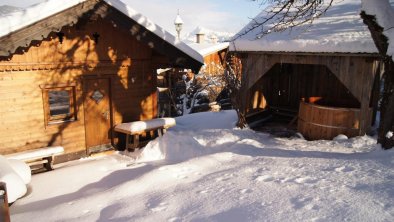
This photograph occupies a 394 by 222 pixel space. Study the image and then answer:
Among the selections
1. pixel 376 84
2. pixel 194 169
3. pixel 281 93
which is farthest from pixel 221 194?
pixel 281 93

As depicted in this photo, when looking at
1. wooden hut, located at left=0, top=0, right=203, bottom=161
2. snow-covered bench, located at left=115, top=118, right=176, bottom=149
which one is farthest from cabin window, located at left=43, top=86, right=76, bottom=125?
snow-covered bench, located at left=115, top=118, right=176, bottom=149

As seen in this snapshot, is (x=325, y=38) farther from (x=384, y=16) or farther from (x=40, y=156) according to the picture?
(x=40, y=156)

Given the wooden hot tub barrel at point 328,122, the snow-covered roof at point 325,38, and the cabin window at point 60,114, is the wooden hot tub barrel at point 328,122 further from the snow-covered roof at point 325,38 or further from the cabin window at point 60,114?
the cabin window at point 60,114

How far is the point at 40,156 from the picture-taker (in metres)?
8.30

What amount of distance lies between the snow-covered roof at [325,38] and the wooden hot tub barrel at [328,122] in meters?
1.97

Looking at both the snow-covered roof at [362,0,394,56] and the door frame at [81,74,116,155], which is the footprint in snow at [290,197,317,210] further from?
the door frame at [81,74,116,155]

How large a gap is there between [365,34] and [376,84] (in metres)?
2.74

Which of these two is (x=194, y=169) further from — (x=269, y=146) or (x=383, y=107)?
(x=383, y=107)

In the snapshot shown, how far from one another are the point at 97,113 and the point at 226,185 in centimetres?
561

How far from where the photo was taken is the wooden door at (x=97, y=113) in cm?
972

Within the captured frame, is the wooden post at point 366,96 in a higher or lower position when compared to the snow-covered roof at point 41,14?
lower

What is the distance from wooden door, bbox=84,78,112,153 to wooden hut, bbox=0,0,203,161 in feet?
0.10

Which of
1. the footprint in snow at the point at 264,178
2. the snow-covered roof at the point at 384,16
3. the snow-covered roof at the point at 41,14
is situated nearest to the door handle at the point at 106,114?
the snow-covered roof at the point at 41,14

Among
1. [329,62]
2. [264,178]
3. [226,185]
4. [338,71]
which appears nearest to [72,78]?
[226,185]
